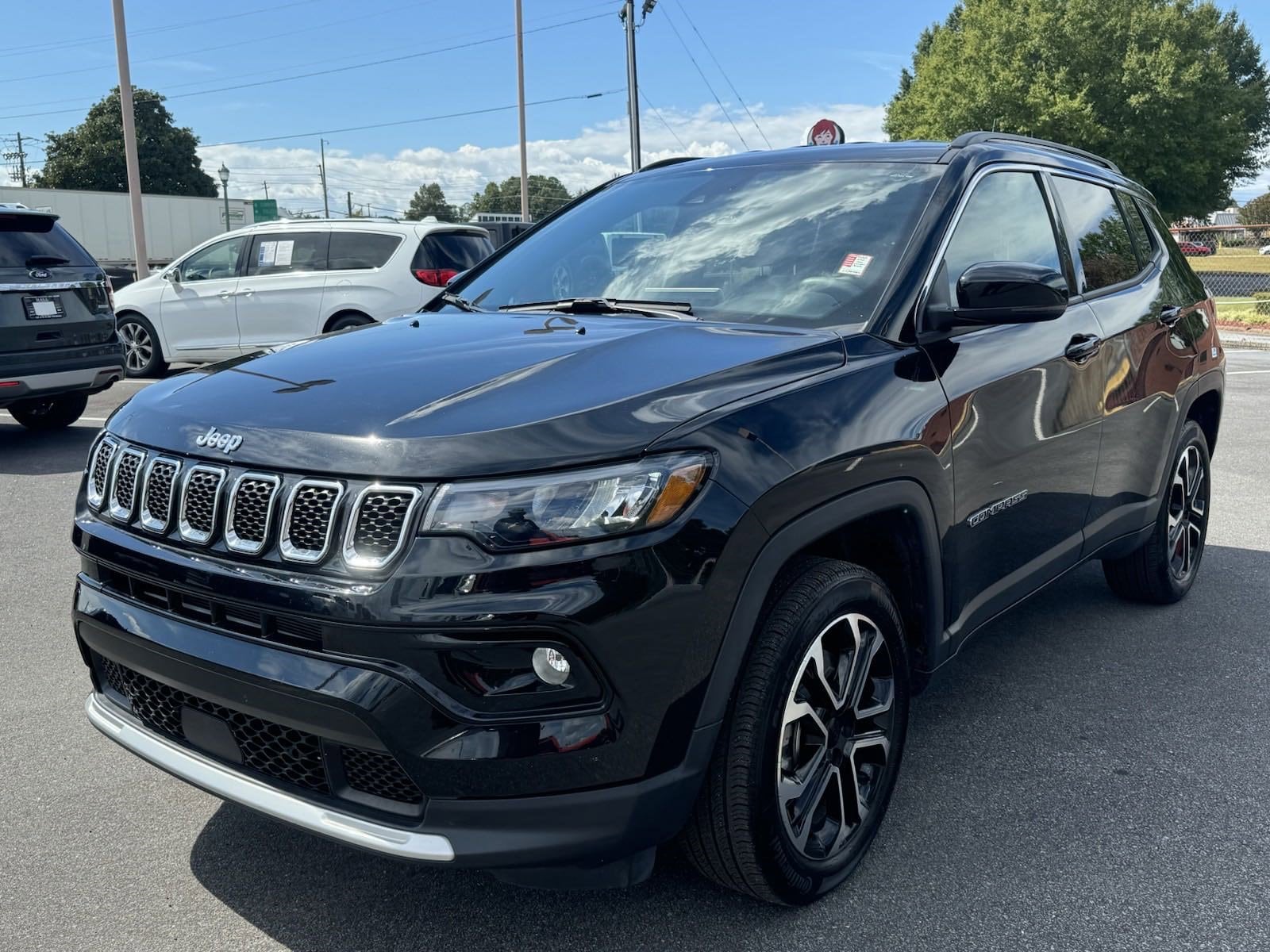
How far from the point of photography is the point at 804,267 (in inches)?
124

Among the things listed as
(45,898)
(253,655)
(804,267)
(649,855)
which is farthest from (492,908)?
(804,267)

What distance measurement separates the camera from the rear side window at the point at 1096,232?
392cm

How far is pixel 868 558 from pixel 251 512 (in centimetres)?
153

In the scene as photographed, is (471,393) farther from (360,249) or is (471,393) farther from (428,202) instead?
(428,202)

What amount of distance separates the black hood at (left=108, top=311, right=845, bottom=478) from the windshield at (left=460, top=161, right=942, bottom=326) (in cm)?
23

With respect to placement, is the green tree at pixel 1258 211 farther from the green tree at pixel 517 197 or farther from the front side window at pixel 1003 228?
the front side window at pixel 1003 228

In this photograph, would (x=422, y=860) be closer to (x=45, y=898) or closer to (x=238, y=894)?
(x=238, y=894)

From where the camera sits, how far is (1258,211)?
102 meters

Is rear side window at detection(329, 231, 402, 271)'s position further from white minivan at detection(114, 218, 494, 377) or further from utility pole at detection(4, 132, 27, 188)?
utility pole at detection(4, 132, 27, 188)

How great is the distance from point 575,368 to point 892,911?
1.45 metres

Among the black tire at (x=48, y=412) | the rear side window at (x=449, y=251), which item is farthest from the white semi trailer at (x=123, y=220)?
the black tire at (x=48, y=412)

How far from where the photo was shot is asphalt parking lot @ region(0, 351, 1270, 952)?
8.16 ft

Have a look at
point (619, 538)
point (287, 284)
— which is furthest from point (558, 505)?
point (287, 284)

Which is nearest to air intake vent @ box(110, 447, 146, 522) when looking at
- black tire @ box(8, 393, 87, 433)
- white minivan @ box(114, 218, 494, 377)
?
black tire @ box(8, 393, 87, 433)
